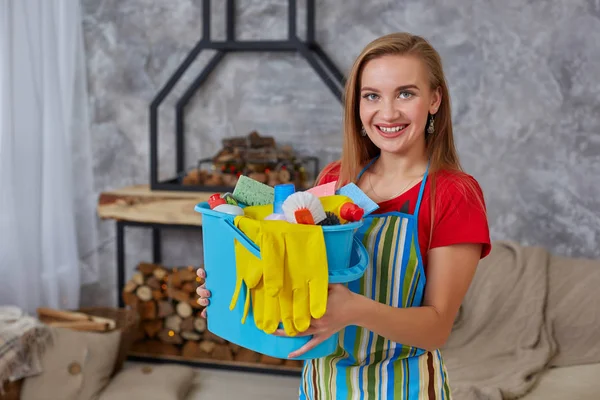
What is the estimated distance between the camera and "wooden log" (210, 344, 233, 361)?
3.24m

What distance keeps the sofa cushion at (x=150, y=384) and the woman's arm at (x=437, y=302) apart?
1826mm

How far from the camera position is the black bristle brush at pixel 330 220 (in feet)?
3.48

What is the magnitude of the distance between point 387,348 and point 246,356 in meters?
2.08

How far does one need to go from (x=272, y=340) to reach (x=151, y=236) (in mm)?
2703

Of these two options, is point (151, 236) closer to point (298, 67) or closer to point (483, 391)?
point (298, 67)

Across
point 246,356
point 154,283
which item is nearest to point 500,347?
point 246,356

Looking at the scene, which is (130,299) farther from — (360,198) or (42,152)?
(360,198)

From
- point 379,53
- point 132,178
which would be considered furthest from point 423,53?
point 132,178

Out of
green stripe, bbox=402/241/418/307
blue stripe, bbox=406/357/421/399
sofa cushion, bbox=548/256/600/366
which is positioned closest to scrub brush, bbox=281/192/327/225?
green stripe, bbox=402/241/418/307

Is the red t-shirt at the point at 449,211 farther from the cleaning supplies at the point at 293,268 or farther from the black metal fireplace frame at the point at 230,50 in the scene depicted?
the black metal fireplace frame at the point at 230,50

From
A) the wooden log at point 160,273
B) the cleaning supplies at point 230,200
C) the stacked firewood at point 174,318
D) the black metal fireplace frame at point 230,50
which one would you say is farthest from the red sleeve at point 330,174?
the wooden log at point 160,273

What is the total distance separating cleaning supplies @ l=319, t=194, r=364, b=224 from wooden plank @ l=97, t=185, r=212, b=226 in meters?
1.95

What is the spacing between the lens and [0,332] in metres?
2.59

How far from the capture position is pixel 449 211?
46.2 inches
